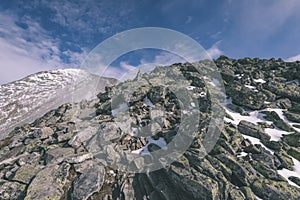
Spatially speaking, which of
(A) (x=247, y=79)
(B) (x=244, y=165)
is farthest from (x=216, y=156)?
(A) (x=247, y=79)

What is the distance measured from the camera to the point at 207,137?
2100 cm

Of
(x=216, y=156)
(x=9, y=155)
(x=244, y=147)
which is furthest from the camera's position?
(x=9, y=155)

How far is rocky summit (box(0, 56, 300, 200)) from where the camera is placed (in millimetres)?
15922

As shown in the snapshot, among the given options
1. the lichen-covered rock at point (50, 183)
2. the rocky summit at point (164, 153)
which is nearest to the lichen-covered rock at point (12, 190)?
the rocky summit at point (164, 153)

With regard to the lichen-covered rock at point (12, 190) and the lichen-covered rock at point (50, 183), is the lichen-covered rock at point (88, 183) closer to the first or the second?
the lichen-covered rock at point (50, 183)

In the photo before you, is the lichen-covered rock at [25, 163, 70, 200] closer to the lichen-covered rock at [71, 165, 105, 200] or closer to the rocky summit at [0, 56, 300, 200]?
the rocky summit at [0, 56, 300, 200]

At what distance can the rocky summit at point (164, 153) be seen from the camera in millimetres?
15922

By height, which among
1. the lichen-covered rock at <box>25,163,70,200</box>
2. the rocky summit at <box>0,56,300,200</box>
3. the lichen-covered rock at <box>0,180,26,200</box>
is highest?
the rocky summit at <box>0,56,300,200</box>

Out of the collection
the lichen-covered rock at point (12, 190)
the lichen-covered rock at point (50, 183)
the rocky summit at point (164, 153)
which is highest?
the rocky summit at point (164, 153)

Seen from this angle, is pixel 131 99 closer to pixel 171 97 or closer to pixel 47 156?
pixel 171 97

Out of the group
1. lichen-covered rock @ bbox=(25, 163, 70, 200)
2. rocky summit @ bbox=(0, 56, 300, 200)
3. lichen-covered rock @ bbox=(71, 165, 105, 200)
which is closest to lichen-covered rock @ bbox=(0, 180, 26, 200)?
rocky summit @ bbox=(0, 56, 300, 200)

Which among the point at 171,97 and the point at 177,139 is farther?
the point at 171,97

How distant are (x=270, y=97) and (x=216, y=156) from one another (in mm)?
25354

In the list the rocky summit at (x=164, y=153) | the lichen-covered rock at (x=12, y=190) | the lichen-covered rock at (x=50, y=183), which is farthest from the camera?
the lichen-covered rock at (x=12, y=190)
